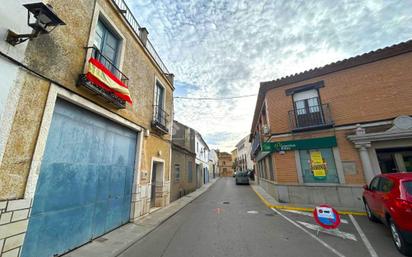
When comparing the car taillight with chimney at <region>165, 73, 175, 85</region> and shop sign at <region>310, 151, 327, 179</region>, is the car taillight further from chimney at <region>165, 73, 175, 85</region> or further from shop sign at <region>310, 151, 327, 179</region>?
chimney at <region>165, 73, 175, 85</region>

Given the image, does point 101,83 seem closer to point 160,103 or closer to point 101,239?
point 101,239

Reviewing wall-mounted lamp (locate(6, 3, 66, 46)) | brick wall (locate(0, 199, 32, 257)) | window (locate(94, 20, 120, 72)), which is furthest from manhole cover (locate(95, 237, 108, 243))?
window (locate(94, 20, 120, 72))

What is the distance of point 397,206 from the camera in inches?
150

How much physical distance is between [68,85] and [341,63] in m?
12.2


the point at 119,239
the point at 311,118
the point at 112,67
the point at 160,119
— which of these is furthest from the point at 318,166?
the point at 112,67

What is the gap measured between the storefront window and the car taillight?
17.1 feet

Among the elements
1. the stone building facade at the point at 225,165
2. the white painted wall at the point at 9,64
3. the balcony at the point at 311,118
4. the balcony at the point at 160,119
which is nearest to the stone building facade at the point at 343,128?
the balcony at the point at 311,118

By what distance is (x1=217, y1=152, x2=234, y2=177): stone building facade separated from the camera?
56838mm

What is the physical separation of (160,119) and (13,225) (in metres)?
6.43

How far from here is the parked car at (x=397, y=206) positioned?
140 inches

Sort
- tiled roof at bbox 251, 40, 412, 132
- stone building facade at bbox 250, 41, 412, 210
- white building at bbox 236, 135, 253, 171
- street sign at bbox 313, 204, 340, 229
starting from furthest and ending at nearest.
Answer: white building at bbox 236, 135, 253, 171 → tiled roof at bbox 251, 40, 412, 132 → stone building facade at bbox 250, 41, 412, 210 → street sign at bbox 313, 204, 340, 229

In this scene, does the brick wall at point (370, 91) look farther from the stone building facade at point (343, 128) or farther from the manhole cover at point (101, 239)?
the manhole cover at point (101, 239)

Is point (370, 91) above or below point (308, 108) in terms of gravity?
above

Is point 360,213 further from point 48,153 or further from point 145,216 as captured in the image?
point 48,153
